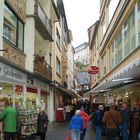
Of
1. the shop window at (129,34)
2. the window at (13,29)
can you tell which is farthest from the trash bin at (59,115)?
the window at (13,29)

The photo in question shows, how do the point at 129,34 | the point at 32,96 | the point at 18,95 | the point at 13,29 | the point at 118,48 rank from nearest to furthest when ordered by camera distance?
the point at 13,29 → the point at 18,95 → the point at 129,34 → the point at 32,96 → the point at 118,48

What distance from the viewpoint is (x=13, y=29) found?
1969 centimetres

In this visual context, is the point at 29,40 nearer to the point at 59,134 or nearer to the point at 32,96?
the point at 32,96

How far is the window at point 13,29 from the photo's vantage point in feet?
59.3

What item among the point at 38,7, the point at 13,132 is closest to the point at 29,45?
the point at 38,7

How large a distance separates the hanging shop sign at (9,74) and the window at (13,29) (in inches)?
56.1

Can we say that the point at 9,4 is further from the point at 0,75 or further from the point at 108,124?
the point at 108,124

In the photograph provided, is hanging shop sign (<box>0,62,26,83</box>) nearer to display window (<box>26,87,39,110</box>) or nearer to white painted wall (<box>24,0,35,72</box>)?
white painted wall (<box>24,0,35,72</box>)

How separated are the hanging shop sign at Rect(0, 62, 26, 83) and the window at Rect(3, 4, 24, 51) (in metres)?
1.43

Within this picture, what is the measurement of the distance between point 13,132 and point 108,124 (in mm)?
3614

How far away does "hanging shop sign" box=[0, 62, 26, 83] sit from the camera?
52.7ft

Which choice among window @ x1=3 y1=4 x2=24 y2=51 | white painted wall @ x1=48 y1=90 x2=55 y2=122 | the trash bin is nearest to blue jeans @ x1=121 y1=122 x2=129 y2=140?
window @ x1=3 y1=4 x2=24 y2=51

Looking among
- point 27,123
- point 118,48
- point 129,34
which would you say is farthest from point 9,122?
point 118,48

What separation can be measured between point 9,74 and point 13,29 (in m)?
3.26
